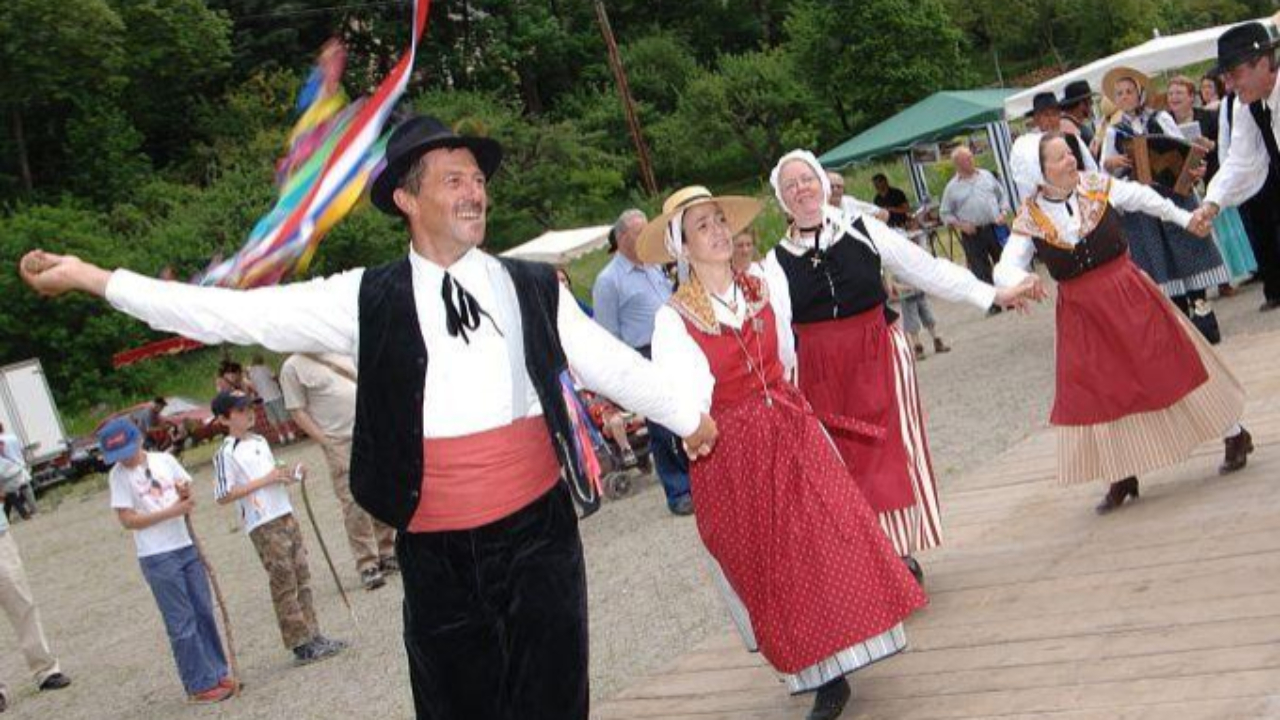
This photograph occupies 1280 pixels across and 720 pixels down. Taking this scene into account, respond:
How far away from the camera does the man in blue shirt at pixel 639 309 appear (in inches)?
418

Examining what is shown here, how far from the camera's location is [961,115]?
82.0 feet

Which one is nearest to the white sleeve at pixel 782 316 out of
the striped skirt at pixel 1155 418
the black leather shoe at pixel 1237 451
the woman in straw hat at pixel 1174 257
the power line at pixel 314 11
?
the striped skirt at pixel 1155 418

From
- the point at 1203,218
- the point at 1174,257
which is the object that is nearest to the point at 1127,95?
the point at 1174,257

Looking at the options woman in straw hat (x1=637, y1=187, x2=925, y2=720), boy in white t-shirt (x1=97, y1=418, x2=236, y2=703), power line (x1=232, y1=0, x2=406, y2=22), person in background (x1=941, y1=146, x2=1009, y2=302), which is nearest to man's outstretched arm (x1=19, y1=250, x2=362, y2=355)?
woman in straw hat (x1=637, y1=187, x2=925, y2=720)

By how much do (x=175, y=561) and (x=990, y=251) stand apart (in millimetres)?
10440

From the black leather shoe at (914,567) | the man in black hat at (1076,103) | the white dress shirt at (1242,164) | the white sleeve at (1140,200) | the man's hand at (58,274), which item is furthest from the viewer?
the man in black hat at (1076,103)

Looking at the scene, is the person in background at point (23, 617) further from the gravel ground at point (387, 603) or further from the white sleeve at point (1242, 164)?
the white sleeve at point (1242, 164)

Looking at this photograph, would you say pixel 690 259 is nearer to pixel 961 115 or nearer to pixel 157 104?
pixel 961 115

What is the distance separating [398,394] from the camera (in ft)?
13.8

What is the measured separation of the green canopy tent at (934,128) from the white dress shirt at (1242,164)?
1677 cm

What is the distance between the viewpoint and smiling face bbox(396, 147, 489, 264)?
4414mm

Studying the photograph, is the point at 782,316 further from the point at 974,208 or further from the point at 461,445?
the point at 974,208

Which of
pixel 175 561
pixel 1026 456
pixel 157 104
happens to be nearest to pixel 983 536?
pixel 1026 456

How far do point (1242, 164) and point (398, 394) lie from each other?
4654 millimetres
